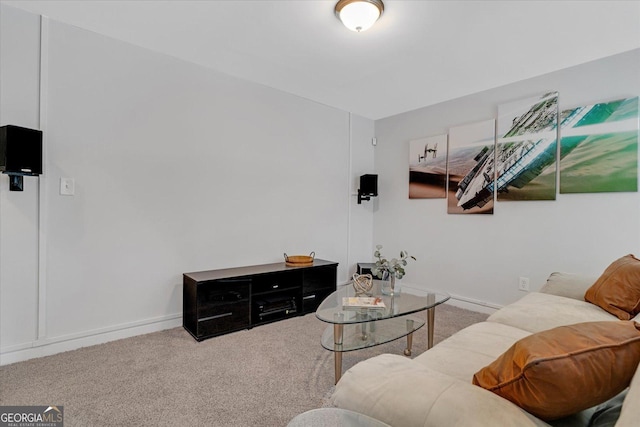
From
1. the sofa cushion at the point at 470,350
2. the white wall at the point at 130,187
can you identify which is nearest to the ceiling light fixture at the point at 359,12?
the white wall at the point at 130,187

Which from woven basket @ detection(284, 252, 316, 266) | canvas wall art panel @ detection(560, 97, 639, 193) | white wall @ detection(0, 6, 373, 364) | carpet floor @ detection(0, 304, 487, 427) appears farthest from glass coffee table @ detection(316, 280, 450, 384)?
canvas wall art panel @ detection(560, 97, 639, 193)

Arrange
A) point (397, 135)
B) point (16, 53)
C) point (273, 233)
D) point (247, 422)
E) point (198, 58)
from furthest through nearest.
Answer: point (397, 135), point (273, 233), point (198, 58), point (16, 53), point (247, 422)

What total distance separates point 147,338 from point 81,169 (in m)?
1.42

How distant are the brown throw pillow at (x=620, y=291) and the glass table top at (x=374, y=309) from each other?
2.97 ft

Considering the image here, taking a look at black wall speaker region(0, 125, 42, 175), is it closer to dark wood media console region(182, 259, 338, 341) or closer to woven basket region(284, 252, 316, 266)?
dark wood media console region(182, 259, 338, 341)

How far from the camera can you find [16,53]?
2.15 meters

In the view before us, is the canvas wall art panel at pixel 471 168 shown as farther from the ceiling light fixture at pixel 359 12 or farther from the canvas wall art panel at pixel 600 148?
the ceiling light fixture at pixel 359 12

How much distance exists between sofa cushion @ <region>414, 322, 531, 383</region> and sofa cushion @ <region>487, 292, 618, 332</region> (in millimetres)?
104

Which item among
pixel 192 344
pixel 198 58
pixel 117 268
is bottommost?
pixel 192 344

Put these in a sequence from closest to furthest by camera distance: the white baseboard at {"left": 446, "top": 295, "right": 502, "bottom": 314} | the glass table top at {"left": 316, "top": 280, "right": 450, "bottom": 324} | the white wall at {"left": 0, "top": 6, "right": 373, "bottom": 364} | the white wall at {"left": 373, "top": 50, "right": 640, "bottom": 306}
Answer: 1. the glass table top at {"left": 316, "top": 280, "right": 450, "bottom": 324}
2. the white wall at {"left": 0, "top": 6, "right": 373, "bottom": 364}
3. the white wall at {"left": 373, "top": 50, "right": 640, "bottom": 306}
4. the white baseboard at {"left": 446, "top": 295, "right": 502, "bottom": 314}

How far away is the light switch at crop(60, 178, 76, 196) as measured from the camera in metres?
2.31

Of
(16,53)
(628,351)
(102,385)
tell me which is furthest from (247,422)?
(16,53)

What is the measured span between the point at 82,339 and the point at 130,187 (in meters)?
1.22

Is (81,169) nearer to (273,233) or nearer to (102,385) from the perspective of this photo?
(102,385)
